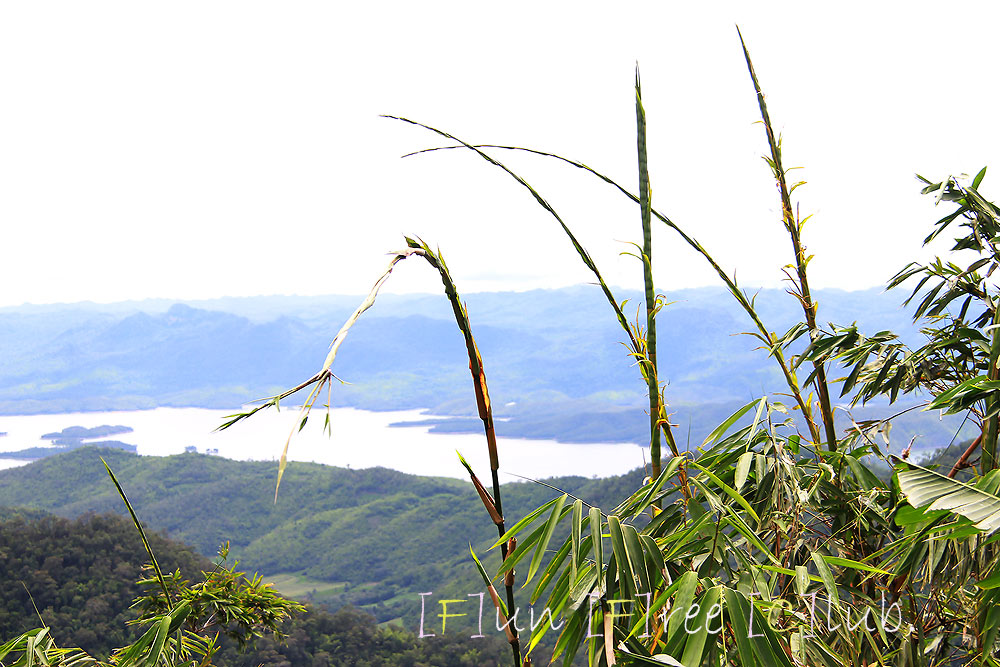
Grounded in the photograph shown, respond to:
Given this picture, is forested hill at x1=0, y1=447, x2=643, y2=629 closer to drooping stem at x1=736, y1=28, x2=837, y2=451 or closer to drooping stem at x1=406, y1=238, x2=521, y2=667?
drooping stem at x1=736, y1=28, x2=837, y2=451

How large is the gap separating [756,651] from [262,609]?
2302 millimetres

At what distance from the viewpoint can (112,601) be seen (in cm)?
1567

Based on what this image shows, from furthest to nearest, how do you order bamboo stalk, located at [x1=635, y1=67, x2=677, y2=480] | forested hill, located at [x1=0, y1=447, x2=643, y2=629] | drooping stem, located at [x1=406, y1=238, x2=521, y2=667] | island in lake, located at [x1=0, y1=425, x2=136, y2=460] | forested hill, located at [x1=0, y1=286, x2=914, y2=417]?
forested hill, located at [x1=0, y1=286, x2=914, y2=417] < island in lake, located at [x1=0, y1=425, x2=136, y2=460] < forested hill, located at [x1=0, y1=447, x2=643, y2=629] < bamboo stalk, located at [x1=635, y1=67, x2=677, y2=480] < drooping stem, located at [x1=406, y1=238, x2=521, y2=667]

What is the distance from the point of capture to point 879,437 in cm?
139

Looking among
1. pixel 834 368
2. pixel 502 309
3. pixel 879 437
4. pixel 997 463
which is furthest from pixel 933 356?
pixel 502 309

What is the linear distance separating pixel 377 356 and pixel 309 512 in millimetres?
67855

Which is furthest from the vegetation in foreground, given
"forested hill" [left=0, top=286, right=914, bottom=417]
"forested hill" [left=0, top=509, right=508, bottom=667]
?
"forested hill" [left=0, top=286, right=914, bottom=417]

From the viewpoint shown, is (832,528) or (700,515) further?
(832,528)

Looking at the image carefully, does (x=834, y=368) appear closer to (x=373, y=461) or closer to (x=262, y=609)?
(x=262, y=609)

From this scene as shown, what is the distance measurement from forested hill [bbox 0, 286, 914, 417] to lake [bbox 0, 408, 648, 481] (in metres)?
4.01

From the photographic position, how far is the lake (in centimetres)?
5991

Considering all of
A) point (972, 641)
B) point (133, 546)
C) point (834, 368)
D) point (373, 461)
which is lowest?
point (373, 461)

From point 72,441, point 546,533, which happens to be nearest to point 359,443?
point 72,441

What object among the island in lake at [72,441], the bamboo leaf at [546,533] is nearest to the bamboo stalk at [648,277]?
the bamboo leaf at [546,533]
